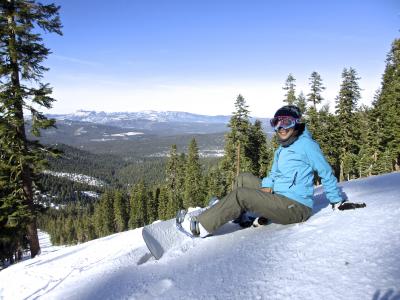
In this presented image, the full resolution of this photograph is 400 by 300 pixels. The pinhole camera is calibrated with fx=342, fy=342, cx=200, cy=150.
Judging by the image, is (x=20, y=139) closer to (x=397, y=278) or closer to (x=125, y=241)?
(x=125, y=241)

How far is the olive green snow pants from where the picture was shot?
4.98 metres

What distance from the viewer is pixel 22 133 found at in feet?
52.2

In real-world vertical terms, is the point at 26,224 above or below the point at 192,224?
below

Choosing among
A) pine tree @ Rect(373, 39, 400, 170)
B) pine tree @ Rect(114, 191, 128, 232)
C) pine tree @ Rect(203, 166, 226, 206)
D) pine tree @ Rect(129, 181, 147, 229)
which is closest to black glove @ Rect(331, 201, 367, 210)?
pine tree @ Rect(373, 39, 400, 170)

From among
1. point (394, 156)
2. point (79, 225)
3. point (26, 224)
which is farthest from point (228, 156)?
point (79, 225)

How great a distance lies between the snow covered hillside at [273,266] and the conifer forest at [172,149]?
10937 millimetres

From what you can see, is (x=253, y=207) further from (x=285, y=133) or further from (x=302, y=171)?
(x=285, y=133)

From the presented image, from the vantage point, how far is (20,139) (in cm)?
1576

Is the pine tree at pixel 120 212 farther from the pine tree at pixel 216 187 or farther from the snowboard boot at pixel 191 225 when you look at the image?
the snowboard boot at pixel 191 225

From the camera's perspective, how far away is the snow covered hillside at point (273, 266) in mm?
3230

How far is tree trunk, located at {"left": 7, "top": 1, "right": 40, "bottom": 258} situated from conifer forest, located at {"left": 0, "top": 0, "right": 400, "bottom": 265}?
0.04m

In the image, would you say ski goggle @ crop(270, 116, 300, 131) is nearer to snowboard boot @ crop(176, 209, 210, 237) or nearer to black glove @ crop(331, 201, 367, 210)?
black glove @ crop(331, 201, 367, 210)

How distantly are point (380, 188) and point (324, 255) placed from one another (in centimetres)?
348

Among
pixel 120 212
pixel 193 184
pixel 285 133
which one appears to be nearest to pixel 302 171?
pixel 285 133
